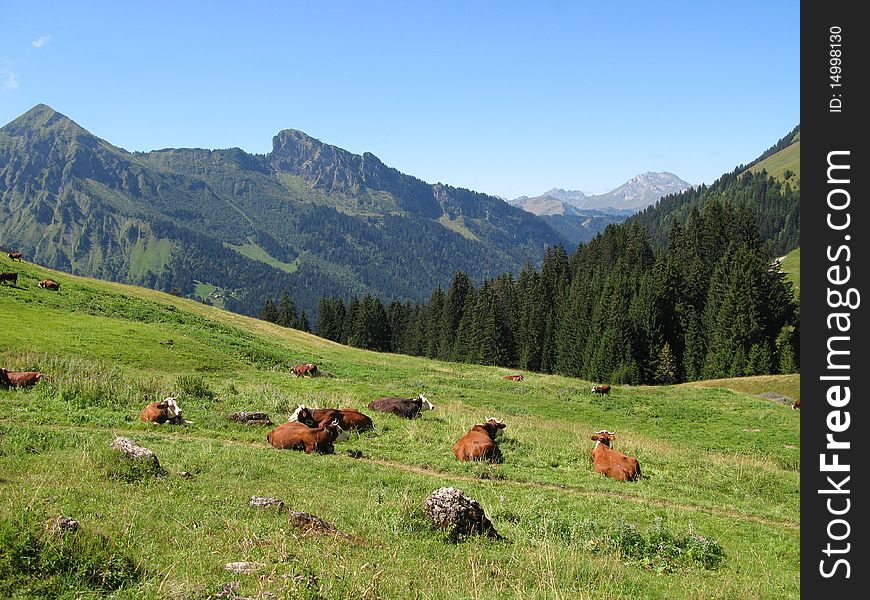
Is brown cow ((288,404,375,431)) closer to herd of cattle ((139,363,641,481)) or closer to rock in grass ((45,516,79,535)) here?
herd of cattle ((139,363,641,481))

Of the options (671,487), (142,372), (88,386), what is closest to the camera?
(671,487)

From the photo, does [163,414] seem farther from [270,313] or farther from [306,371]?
[270,313]

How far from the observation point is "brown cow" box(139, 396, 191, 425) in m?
15.2

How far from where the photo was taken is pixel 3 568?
4.79 meters

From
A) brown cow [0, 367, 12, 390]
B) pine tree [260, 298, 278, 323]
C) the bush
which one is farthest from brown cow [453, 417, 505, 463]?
pine tree [260, 298, 278, 323]

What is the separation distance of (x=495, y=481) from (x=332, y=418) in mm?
5814

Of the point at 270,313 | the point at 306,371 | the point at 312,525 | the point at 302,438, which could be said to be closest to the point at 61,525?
the point at 312,525

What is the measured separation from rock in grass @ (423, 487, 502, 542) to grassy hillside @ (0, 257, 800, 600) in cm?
23

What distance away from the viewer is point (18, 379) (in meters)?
16.9

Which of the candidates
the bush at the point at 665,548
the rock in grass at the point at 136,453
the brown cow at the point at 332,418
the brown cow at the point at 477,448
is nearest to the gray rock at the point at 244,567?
the rock in grass at the point at 136,453

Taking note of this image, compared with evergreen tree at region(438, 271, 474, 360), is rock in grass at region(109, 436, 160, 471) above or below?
below
